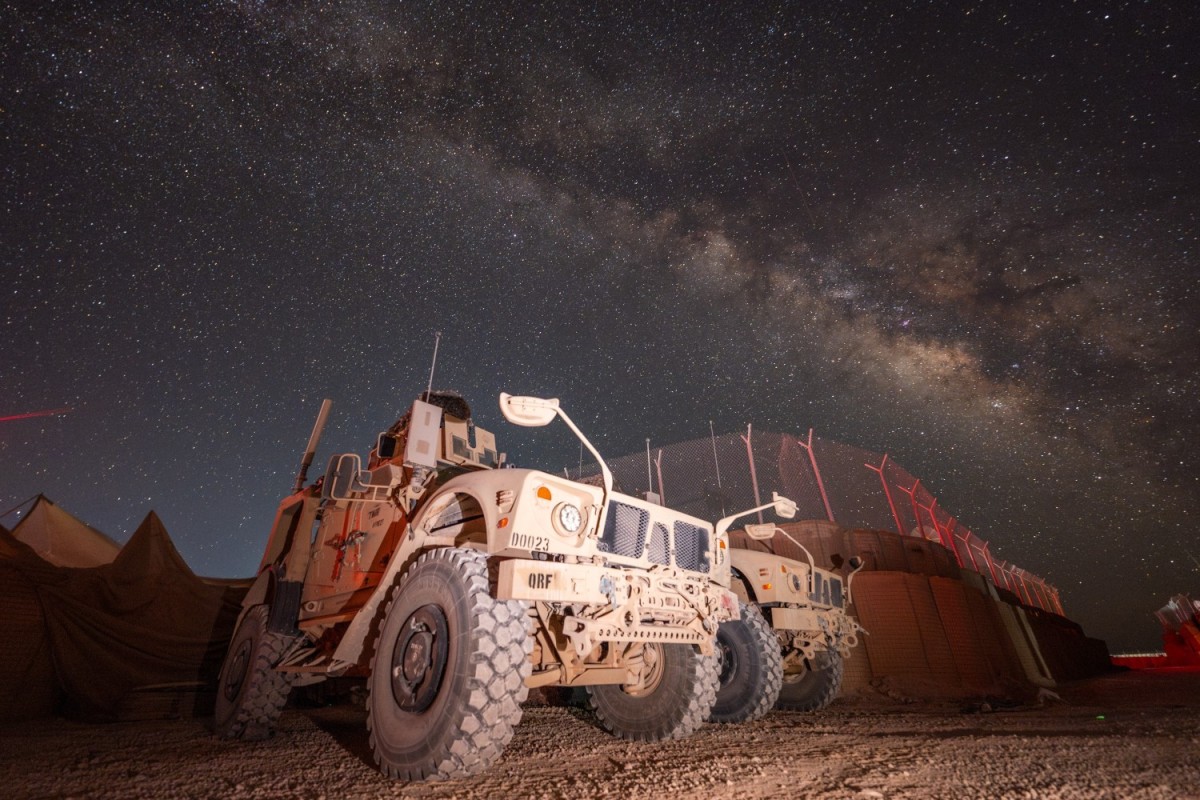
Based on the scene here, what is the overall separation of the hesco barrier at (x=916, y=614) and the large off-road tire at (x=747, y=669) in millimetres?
3576

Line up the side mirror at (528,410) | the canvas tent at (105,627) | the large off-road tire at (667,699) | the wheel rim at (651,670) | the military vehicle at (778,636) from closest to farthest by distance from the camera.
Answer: the side mirror at (528,410) → the large off-road tire at (667,699) → the wheel rim at (651,670) → the military vehicle at (778,636) → the canvas tent at (105,627)

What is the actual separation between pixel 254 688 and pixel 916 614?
486 inches

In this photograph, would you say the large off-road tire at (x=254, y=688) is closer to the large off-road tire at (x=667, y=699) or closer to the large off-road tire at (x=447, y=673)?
the large off-road tire at (x=447, y=673)

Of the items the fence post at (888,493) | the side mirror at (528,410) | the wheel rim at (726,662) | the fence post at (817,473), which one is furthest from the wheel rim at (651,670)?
the fence post at (888,493)

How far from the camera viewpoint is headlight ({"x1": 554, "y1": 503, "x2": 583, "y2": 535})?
342 cm

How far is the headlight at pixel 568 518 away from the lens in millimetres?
3416

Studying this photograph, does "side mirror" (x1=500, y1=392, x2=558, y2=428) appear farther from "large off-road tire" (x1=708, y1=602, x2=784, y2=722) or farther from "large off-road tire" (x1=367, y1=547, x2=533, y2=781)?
"large off-road tire" (x1=708, y1=602, x2=784, y2=722)

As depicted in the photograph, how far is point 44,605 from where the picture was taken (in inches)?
290

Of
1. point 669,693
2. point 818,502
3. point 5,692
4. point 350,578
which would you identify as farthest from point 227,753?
point 818,502

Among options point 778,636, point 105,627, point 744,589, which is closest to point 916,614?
point 778,636

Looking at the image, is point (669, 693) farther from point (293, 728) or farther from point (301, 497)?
point (301, 497)

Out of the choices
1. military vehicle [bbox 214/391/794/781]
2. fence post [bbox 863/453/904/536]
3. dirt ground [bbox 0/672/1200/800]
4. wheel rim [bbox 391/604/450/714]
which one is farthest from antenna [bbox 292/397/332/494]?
fence post [bbox 863/453/904/536]

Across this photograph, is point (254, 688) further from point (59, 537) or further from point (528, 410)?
point (59, 537)

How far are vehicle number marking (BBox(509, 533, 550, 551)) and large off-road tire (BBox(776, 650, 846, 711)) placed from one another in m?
5.36
